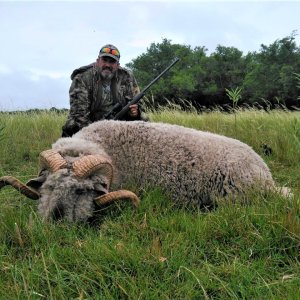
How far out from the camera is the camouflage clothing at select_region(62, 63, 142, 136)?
747cm

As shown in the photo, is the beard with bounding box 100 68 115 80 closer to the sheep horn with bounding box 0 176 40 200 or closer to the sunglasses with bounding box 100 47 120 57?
the sunglasses with bounding box 100 47 120 57

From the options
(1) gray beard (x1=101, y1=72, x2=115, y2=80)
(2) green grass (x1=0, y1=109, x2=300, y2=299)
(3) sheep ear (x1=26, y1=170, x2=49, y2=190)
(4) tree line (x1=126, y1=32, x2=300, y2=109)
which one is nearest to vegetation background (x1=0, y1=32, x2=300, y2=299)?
(2) green grass (x1=0, y1=109, x2=300, y2=299)

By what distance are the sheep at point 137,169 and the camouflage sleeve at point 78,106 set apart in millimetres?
1516

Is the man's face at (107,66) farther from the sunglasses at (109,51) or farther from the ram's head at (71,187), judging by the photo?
the ram's head at (71,187)

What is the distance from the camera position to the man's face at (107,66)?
748 centimetres

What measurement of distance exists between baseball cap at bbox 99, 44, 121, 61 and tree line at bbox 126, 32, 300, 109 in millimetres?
30606

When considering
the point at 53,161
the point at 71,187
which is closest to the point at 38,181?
the point at 53,161

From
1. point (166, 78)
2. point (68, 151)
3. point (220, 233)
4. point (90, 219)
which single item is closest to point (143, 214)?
point (90, 219)

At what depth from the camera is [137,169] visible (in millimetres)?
5473

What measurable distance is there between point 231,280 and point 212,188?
209cm

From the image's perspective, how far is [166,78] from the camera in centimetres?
5431

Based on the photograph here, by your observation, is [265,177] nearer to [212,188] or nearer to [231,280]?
[212,188]

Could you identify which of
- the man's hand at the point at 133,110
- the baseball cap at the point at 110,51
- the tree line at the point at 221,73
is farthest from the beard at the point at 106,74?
the tree line at the point at 221,73

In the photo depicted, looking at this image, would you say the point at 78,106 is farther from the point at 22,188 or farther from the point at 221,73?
the point at 221,73
